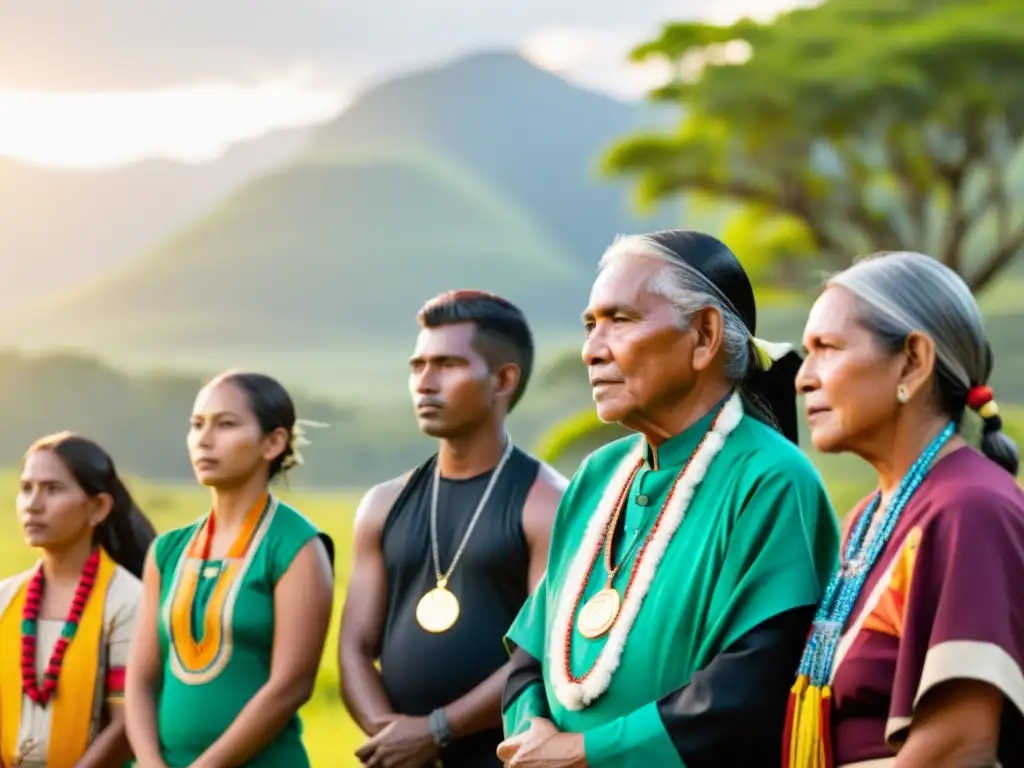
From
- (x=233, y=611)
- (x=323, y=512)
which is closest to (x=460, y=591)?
(x=233, y=611)

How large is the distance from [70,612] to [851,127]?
10637mm

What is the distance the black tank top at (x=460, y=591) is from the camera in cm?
412

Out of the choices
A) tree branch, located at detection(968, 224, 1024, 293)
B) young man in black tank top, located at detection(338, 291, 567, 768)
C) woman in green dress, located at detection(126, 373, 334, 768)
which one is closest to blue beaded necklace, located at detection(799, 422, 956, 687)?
young man in black tank top, located at detection(338, 291, 567, 768)

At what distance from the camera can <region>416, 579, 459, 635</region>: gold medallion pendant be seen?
4180 millimetres

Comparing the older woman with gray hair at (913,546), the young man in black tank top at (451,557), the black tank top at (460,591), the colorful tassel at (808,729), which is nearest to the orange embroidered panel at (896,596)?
the older woman with gray hair at (913,546)

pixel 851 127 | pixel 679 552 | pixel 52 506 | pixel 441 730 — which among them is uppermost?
pixel 851 127

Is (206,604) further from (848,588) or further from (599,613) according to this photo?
(848,588)

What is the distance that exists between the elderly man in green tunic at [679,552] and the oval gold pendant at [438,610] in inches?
34.3

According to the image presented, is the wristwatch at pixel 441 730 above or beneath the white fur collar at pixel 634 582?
beneath

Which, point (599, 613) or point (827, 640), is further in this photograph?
point (599, 613)

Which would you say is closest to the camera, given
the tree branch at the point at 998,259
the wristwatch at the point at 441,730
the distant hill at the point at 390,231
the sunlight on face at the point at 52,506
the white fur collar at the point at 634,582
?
the white fur collar at the point at 634,582

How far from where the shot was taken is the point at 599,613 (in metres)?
3.04

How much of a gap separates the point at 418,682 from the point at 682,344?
5.07ft

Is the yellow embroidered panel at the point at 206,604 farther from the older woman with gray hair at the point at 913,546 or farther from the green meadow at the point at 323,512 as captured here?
the green meadow at the point at 323,512
